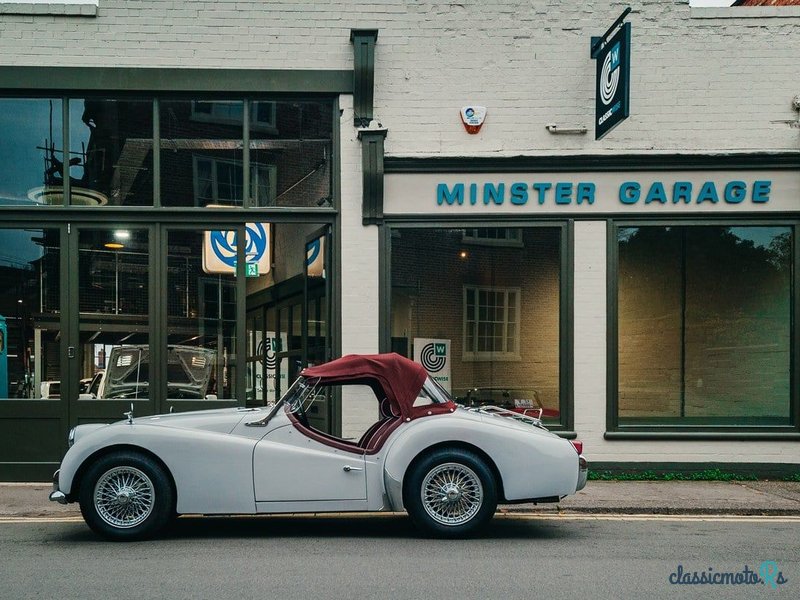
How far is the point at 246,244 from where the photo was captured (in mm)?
11336

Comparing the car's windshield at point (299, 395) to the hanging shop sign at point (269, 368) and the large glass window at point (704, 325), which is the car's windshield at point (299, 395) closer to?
the hanging shop sign at point (269, 368)

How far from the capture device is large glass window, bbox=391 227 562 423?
1145cm

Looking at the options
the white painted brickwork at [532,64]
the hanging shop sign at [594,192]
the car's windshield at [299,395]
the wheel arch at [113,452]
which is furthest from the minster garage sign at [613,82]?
the wheel arch at [113,452]

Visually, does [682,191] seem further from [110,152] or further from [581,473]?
[110,152]

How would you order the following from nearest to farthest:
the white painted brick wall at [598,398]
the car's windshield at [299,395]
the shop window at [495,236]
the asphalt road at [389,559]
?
the asphalt road at [389,559]
the car's windshield at [299,395]
the white painted brick wall at [598,398]
the shop window at [495,236]

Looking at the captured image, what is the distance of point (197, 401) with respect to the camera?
36.7ft

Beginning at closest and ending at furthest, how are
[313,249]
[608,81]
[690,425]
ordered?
[608,81] → [690,425] → [313,249]

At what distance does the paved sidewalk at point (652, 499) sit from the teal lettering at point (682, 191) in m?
3.66

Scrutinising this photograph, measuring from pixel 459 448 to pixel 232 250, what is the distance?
16.9 feet

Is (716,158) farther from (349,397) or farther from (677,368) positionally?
(349,397)

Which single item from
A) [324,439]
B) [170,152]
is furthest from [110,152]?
[324,439]

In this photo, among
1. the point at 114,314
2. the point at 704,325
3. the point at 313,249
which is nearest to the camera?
the point at 114,314

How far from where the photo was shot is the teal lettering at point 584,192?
11.3 metres

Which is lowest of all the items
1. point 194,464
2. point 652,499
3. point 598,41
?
point 652,499
